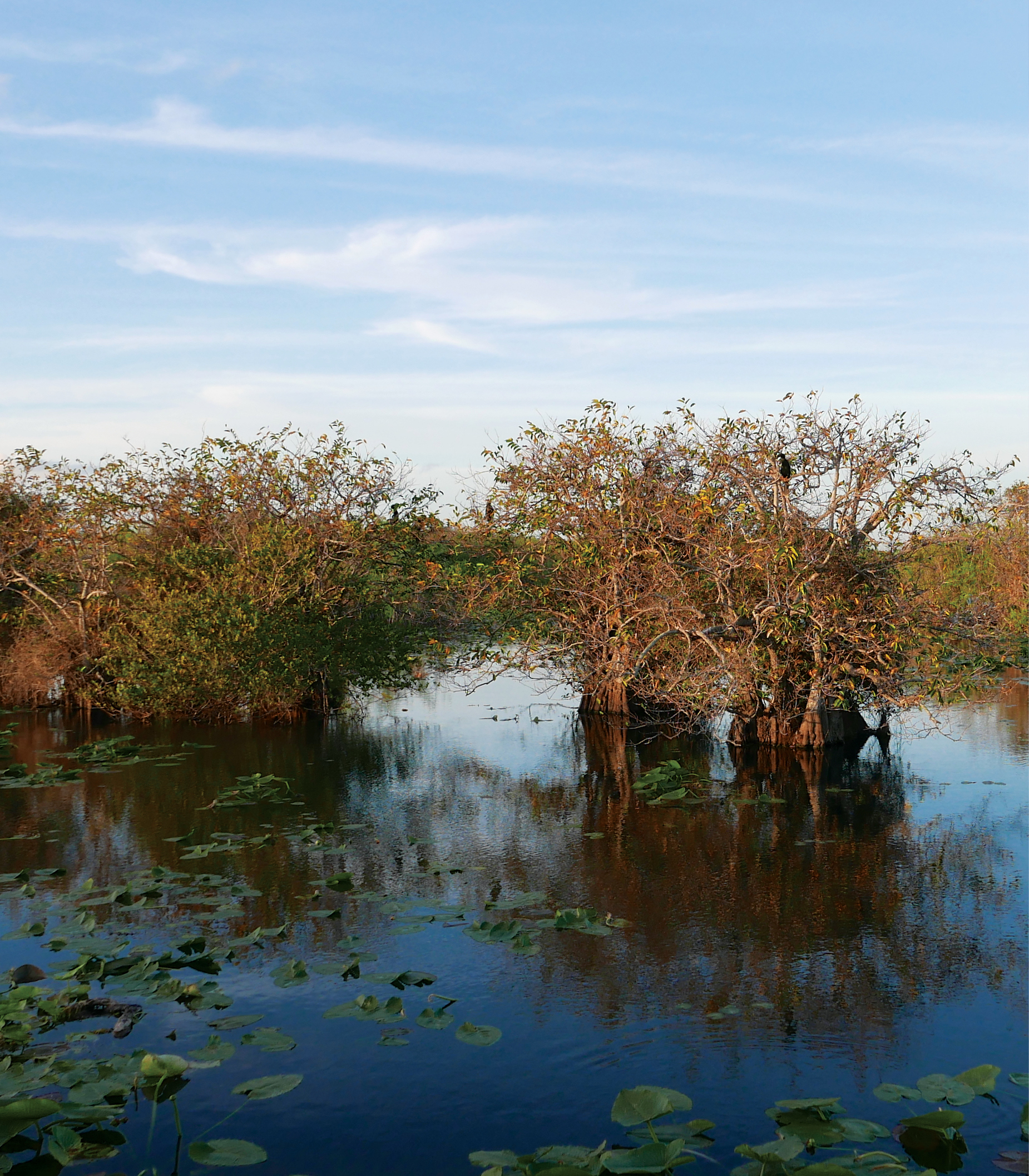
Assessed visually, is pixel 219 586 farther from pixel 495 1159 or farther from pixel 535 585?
pixel 495 1159

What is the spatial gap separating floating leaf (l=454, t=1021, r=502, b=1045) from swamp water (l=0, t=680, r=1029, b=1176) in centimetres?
3

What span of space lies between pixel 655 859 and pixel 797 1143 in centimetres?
639

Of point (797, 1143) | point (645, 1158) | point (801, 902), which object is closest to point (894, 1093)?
point (797, 1143)

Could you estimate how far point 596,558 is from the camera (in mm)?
19562

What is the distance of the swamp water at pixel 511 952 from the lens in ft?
20.5

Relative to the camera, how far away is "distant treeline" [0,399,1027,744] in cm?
1752

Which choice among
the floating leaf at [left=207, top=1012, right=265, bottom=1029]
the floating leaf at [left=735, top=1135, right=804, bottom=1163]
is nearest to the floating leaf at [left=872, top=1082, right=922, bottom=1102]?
the floating leaf at [left=735, top=1135, right=804, bottom=1163]

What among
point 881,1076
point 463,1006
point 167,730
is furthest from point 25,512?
point 881,1076

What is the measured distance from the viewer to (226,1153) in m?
5.57

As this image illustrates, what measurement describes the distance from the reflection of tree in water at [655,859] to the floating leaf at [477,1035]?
0.75 metres

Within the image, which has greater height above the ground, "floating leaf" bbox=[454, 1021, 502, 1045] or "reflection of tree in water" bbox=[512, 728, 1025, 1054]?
"floating leaf" bbox=[454, 1021, 502, 1045]

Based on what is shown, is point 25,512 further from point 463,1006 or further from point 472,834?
point 463,1006

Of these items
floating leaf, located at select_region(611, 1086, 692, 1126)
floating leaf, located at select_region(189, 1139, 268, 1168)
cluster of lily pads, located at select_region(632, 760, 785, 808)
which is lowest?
cluster of lily pads, located at select_region(632, 760, 785, 808)

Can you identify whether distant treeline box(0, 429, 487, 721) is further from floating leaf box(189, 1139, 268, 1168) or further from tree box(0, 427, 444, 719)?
floating leaf box(189, 1139, 268, 1168)
